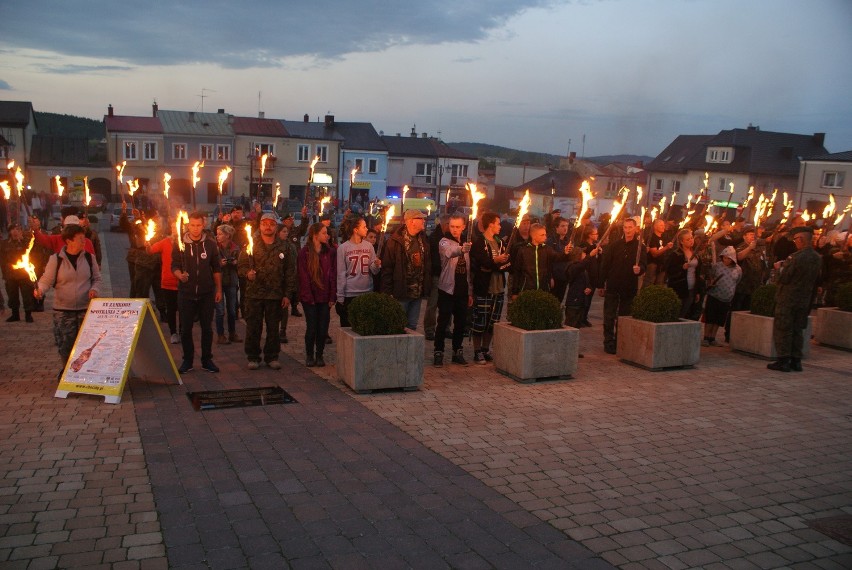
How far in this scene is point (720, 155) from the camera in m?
60.8

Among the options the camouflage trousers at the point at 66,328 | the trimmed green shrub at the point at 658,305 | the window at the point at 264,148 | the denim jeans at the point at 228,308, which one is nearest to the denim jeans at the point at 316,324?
the denim jeans at the point at 228,308

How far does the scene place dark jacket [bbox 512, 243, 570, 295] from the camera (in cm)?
1025

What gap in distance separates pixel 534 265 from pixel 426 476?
15.9 feet

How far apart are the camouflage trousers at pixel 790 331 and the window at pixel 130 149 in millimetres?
58210

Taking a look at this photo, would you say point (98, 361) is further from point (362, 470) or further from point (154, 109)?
Answer: point (154, 109)

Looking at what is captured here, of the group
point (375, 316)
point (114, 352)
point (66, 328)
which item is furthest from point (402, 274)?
point (66, 328)

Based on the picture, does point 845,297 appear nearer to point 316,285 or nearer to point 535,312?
point 535,312

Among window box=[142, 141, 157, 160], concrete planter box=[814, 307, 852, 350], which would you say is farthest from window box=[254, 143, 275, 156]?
concrete planter box=[814, 307, 852, 350]

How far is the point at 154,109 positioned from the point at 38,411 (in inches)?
2433

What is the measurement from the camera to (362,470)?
6.09 m

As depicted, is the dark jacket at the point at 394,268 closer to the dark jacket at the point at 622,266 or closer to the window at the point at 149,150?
the dark jacket at the point at 622,266

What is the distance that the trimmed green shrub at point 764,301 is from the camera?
37.4 ft

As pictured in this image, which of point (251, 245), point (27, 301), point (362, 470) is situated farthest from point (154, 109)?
point (362, 470)

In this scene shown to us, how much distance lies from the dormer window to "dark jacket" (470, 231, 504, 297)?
56.1 meters
